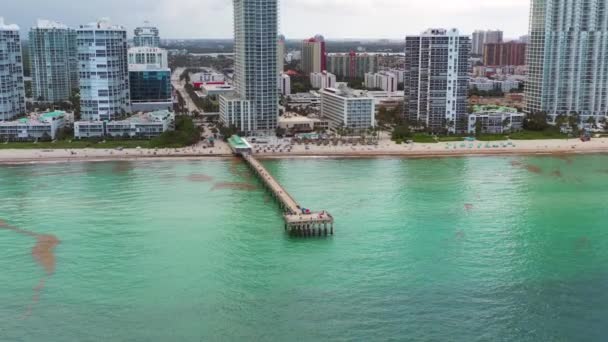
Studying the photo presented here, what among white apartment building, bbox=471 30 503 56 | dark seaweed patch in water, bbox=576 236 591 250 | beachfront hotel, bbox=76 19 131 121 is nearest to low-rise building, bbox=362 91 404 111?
beachfront hotel, bbox=76 19 131 121

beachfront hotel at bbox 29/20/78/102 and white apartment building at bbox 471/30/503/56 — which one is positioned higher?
white apartment building at bbox 471/30/503/56

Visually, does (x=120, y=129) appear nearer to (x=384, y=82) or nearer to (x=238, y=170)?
(x=238, y=170)

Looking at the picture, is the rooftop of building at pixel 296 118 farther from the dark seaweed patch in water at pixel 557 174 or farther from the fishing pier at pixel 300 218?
the fishing pier at pixel 300 218

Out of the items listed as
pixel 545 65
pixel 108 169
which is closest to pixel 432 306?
pixel 108 169

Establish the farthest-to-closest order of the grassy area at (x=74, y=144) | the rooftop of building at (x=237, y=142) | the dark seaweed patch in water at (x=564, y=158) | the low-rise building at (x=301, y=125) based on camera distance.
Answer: the low-rise building at (x=301, y=125) < the grassy area at (x=74, y=144) < the rooftop of building at (x=237, y=142) < the dark seaweed patch in water at (x=564, y=158)

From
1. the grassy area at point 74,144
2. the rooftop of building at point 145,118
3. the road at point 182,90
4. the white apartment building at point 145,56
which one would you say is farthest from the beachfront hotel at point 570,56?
the white apartment building at point 145,56

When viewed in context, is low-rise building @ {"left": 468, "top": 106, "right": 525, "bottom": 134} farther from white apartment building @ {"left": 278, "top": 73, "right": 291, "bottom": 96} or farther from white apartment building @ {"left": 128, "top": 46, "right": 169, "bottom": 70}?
white apartment building @ {"left": 128, "top": 46, "right": 169, "bottom": 70}
